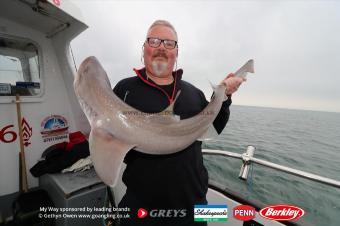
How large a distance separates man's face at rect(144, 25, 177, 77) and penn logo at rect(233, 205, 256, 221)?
6.77ft

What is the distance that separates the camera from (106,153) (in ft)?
4.00

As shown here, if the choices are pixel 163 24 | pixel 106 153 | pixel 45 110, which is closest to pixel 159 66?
pixel 163 24

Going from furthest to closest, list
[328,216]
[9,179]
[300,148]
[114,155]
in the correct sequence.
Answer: [300,148]
[328,216]
[9,179]
[114,155]

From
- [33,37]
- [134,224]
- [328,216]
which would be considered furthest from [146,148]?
[328,216]

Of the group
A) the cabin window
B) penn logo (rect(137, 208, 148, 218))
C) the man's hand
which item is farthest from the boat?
the man's hand

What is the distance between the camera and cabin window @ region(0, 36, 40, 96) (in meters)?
3.46

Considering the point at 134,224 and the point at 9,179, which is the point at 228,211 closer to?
the point at 134,224

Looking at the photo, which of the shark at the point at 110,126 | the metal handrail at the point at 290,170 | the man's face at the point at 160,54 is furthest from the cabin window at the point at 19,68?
the metal handrail at the point at 290,170

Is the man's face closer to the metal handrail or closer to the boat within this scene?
the boat

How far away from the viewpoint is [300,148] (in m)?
16.3

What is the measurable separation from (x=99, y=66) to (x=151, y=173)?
96 centimetres

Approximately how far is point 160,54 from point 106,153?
3.53ft

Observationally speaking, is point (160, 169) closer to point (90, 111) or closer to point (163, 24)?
point (90, 111)

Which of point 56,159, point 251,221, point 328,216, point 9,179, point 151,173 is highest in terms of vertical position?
point 151,173
